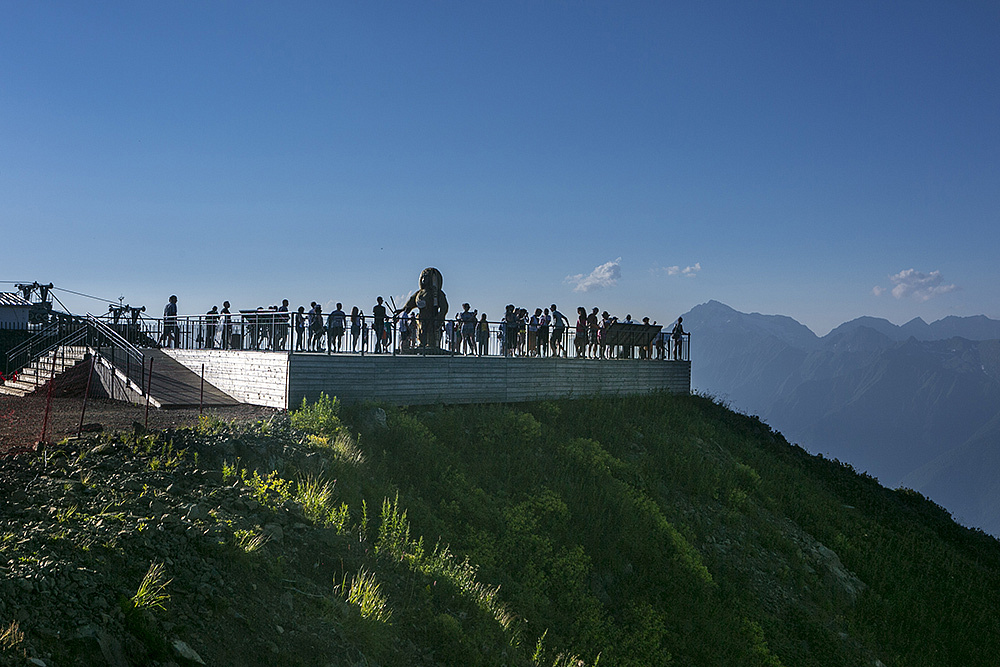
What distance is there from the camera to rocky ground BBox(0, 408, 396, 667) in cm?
547

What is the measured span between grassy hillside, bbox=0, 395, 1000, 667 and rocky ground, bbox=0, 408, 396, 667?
0.02 metres

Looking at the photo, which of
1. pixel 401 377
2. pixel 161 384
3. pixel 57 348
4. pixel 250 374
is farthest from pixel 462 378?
pixel 57 348

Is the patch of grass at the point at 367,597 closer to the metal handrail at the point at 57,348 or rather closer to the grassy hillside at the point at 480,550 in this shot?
the grassy hillside at the point at 480,550

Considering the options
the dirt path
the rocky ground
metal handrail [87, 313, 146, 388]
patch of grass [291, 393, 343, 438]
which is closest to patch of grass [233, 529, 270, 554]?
the rocky ground

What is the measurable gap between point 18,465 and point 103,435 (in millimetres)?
1644

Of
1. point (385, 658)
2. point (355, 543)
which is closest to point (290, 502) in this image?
point (355, 543)

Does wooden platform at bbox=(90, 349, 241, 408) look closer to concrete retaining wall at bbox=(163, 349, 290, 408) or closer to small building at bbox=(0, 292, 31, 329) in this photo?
concrete retaining wall at bbox=(163, 349, 290, 408)

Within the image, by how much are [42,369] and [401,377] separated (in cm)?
1196

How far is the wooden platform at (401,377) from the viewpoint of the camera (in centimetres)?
1599

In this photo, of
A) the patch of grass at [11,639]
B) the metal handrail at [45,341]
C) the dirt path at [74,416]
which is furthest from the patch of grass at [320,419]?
the metal handrail at [45,341]

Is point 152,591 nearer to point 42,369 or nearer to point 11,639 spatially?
point 11,639

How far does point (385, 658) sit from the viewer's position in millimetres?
6926

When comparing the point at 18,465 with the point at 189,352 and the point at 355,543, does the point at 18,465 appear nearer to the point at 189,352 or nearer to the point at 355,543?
the point at 355,543

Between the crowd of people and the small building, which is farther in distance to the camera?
the small building
